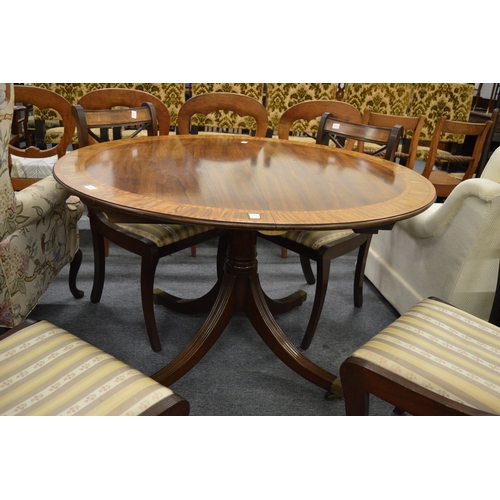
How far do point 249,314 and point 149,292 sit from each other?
0.39 metres

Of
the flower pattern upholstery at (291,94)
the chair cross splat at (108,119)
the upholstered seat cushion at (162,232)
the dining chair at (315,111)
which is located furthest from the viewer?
the flower pattern upholstery at (291,94)

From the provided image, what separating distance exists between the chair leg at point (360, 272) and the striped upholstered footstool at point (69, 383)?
137cm

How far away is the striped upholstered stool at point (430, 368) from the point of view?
0.96 meters

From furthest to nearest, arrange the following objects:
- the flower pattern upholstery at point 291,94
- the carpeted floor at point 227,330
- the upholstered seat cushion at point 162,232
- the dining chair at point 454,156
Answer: the flower pattern upholstery at point 291,94 → the dining chair at point 454,156 → the upholstered seat cushion at point 162,232 → the carpeted floor at point 227,330

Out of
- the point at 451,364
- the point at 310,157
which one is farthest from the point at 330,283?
the point at 451,364

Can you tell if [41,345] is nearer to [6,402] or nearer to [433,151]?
[6,402]

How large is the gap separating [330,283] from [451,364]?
1397mm

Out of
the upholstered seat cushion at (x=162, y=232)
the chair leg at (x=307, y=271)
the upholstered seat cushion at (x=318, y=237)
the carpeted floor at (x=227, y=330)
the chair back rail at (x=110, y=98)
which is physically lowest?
the carpeted floor at (x=227, y=330)

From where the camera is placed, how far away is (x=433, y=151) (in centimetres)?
312

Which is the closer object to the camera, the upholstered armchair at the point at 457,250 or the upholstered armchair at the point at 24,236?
the upholstered armchair at the point at 24,236

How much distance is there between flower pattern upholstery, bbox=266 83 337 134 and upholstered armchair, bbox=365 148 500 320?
228 centimetres

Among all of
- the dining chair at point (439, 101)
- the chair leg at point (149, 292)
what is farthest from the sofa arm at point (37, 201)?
the dining chair at point (439, 101)

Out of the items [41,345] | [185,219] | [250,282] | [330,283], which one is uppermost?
[185,219]

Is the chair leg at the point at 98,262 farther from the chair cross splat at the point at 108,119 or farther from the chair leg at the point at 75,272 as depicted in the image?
the chair cross splat at the point at 108,119
